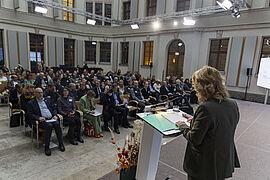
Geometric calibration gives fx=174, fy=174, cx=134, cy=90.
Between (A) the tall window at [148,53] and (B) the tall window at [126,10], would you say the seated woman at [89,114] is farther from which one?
(B) the tall window at [126,10]

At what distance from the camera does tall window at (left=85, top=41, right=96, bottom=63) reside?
1532cm

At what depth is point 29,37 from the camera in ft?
38.2

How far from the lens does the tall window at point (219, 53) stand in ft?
31.3

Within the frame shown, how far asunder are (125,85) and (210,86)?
24.6 feet

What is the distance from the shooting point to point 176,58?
38.2 ft

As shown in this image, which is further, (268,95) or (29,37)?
(29,37)

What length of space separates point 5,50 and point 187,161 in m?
12.6

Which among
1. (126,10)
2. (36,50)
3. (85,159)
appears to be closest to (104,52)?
(126,10)

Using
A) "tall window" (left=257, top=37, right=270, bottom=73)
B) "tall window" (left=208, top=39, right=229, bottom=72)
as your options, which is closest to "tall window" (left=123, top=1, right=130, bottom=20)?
"tall window" (left=208, top=39, right=229, bottom=72)

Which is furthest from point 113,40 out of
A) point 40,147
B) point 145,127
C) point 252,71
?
point 145,127

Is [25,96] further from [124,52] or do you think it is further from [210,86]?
[124,52]

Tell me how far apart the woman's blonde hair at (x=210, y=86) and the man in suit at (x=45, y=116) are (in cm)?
297

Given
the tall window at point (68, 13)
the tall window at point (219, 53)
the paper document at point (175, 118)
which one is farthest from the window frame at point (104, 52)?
the paper document at point (175, 118)

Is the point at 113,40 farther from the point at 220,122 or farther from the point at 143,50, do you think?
the point at 220,122
